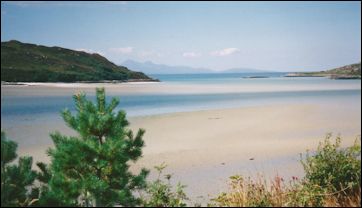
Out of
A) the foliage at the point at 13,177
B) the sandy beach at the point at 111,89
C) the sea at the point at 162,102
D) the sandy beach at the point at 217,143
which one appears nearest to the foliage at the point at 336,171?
the sandy beach at the point at 217,143

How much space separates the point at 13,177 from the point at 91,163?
93 centimetres

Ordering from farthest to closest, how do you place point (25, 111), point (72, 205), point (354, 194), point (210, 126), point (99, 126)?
point (25, 111) → point (210, 126) → point (354, 194) → point (99, 126) → point (72, 205)

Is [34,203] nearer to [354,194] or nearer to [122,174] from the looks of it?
[122,174]

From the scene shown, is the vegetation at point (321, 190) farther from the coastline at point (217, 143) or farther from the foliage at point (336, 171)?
the coastline at point (217, 143)

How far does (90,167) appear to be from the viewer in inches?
209

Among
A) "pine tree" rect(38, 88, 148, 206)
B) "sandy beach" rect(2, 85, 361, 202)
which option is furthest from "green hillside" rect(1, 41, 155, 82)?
"pine tree" rect(38, 88, 148, 206)

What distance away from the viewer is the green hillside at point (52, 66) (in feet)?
273

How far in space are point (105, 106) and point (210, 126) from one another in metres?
17.6

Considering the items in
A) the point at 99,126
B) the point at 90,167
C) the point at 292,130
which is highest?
the point at 99,126

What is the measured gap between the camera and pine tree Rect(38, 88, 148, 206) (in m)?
4.93

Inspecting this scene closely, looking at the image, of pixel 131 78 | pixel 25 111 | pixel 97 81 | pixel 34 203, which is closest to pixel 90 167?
pixel 34 203

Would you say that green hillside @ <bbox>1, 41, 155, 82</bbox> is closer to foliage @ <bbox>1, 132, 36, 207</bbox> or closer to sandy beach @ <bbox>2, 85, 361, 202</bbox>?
sandy beach @ <bbox>2, 85, 361, 202</bbox>

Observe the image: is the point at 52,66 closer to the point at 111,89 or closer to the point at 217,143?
the point at 111,89

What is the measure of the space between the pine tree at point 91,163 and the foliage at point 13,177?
0.25 metres
